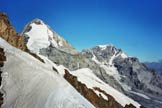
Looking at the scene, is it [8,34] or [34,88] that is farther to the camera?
[8,34]

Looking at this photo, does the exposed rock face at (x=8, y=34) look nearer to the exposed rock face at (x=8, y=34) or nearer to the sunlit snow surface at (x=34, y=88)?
the exposed rock face at (x=8, y=34)

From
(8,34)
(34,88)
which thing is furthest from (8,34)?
(34,88)

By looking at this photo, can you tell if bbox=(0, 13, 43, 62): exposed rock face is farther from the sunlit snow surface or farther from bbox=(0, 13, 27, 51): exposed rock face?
the sunlit snow surface

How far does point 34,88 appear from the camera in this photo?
116ft

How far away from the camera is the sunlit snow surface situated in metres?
32.8

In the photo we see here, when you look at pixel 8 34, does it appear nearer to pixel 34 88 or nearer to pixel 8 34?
pixel 8 34

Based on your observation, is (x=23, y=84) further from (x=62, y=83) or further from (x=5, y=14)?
(x=5, y=14)

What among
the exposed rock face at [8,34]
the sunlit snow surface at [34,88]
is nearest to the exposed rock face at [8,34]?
the exposed rock face at [8,34]

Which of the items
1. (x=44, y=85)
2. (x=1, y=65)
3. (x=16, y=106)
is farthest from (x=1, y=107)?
(x=1, y=65)

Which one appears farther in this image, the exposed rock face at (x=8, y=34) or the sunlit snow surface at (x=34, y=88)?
the exposed rock face at (x=8, y=34)

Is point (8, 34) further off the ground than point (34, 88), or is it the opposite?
point (8, 34)

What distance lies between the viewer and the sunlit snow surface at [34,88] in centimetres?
3284

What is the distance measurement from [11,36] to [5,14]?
5746 mm

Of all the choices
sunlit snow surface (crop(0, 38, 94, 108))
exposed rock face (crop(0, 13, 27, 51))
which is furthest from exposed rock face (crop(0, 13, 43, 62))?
sunlit snow surface (crop(0, 38, 94, 108))
